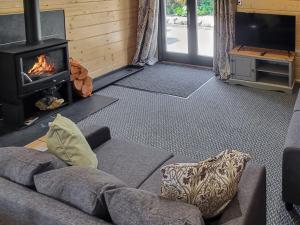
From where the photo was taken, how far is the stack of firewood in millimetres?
4875

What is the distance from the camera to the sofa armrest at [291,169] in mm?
2396

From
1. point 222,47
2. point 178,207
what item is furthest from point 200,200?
point 222,47

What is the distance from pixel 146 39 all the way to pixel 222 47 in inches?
56.1

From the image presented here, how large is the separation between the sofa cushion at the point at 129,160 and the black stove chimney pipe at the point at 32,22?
2.08 meters

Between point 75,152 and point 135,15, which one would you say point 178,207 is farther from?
point 135,15

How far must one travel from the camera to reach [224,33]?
566 centimetres

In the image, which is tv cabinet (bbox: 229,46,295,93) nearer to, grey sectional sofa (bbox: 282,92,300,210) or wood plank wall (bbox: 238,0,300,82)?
wood plank wall (bbox: 238,0,300,82)

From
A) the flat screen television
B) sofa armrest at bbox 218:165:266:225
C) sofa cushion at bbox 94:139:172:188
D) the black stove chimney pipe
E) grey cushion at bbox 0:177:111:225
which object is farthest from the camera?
the flat screen television

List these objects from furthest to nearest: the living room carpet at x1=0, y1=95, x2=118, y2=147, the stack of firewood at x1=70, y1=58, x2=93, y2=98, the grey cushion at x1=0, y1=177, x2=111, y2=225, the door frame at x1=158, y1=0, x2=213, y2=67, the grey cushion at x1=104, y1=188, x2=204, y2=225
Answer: the door frame at x1=158, y1=0, x2=213, y2=67 < the stack of firewood at x1=70, y1=58, x2=93, y2=98 < the living room carpet at x1=0, y1=95, x2=118, y2=147 < the grey cushion at x1=0, y1=177, x2=111, y2=225 < the grey cushion at x1=104, y1=188, x2=204, y2=225

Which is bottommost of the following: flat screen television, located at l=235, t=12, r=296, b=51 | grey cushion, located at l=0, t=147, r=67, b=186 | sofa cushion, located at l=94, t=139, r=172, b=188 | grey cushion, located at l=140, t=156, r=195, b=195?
grey cushion, located at l=140, t=156, r=195, b=195

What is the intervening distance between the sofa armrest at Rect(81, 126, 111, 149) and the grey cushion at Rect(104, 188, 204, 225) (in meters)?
1.10

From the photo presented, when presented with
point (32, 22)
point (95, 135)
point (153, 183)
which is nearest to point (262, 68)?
point (32, 22)

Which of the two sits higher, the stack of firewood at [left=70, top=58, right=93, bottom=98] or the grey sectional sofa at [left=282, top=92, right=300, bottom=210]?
the stack of firewood at [left=70, top=58, right=93, bottom=98]

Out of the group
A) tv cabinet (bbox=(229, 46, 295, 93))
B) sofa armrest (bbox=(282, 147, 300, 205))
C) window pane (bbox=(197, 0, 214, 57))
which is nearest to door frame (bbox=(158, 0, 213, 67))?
window pane (bbox=(197, 0, 214, 57))
